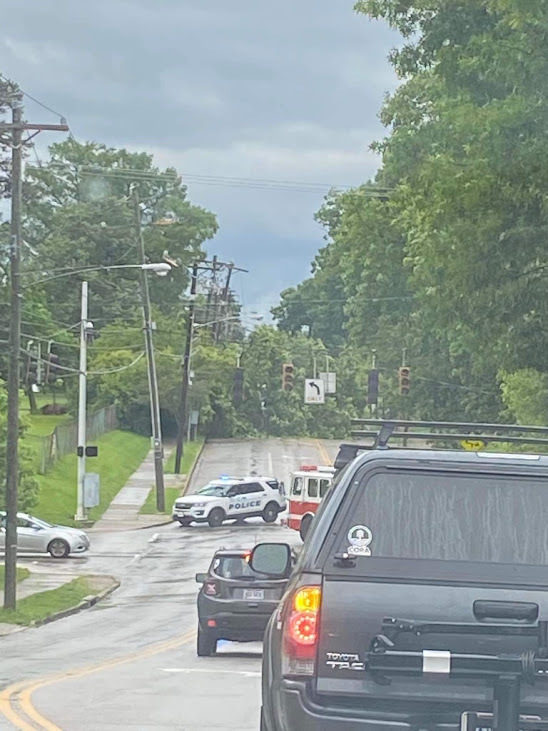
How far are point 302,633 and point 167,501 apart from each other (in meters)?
59.4

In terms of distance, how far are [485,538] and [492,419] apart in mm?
60739

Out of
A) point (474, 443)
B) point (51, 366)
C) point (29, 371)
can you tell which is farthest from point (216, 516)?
point (474, 443)

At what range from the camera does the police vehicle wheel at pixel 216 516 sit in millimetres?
58188

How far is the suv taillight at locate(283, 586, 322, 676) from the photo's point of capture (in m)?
6.98

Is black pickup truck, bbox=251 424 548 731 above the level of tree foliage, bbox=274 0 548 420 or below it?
below

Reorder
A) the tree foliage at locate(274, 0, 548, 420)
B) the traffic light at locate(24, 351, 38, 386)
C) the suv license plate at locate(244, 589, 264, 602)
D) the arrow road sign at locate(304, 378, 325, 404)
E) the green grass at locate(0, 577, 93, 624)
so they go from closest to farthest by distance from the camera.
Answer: the suv license plate at locate(244, 589, 264, 602), the tree foliage at locate(274, 0, 548, 420), the green grass at locate(0, 577, 93, 624), the traffic light at locate(24, 351, 38, 386), the arrow road sign at locate(304, 378, 325, 404)

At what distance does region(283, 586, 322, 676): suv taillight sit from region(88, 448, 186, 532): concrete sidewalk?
50553mm

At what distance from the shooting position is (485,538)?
7.16 meters

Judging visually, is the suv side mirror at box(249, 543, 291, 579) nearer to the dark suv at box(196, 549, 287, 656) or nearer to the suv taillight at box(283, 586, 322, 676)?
the suv taillight at box(283, 586, 322, 676)

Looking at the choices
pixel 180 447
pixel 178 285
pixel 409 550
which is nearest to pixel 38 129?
pixel 409 550

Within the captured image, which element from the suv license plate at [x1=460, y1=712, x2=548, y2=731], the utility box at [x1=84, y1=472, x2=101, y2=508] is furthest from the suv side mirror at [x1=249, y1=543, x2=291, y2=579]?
the utility box at [x1=84, y1=472, x2=101, y2=508]

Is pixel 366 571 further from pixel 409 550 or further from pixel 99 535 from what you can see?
pixel 99 535

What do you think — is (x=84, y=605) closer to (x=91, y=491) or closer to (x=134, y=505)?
(x=91, y=491)

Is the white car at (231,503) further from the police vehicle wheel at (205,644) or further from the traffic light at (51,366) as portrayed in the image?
the police vehicle wheel at (205,644)
